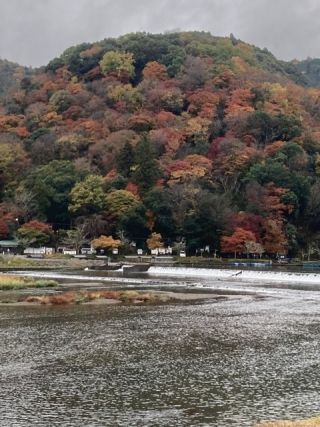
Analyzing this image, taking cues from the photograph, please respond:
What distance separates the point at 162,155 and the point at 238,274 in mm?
41394

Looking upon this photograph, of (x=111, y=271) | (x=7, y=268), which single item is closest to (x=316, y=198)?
(x=111, y=271)

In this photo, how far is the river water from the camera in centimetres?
1459

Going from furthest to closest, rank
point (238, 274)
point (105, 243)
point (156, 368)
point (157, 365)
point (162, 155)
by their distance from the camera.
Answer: point (162, 155) < point (105, 243) < point (238, 274) < point (157, 365) < point (156, 368)

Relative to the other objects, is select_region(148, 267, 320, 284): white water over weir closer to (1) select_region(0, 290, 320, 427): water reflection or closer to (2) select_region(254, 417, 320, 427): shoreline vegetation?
(1) select_region(0, 290, 320, 427): water reflection

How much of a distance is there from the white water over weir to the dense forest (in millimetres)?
Answer: 12623

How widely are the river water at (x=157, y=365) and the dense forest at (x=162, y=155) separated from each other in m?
45.9

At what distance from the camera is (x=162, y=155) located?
9812cm

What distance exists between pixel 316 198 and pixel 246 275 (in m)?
28.0

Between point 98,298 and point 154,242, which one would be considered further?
point 154,242

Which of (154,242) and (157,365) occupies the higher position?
(154,242)

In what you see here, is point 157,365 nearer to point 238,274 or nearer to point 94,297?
point 94,297

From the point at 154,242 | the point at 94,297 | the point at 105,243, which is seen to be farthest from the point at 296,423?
the point at 154,242

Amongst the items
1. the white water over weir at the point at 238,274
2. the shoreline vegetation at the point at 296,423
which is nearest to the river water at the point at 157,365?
the shoreline vegetation at the point at 296,423

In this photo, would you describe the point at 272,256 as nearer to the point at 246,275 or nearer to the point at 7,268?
the point at 246,275
